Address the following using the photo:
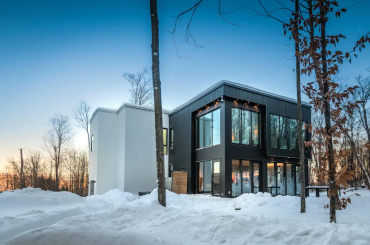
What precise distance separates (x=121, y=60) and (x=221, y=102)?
24.1ft

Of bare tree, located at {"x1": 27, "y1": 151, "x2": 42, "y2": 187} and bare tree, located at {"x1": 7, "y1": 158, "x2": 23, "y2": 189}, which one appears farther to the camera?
bare tree, located at {"x1": 7, "y1": 158, "x2": 23, "y2": 189}

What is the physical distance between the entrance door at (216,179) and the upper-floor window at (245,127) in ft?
4.90

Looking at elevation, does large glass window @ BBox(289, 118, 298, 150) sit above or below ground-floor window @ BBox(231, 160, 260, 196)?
above

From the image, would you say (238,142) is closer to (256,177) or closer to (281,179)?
(256,177)

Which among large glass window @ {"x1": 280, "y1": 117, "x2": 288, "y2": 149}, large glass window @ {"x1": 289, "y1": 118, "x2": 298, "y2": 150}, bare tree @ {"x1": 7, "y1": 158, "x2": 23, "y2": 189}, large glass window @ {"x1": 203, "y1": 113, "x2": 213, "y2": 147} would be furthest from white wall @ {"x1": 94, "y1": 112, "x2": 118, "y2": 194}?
bare tree @ {"x1": 7, "y1": 158, "x2": 23, "y2": 189}

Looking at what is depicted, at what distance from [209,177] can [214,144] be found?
1872mm

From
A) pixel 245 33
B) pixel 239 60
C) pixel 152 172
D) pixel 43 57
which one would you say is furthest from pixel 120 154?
pixel 245 33

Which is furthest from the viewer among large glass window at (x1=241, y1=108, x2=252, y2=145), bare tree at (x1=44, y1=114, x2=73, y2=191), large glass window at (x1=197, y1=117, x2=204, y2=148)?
bare tree at (x1=44, y1=114, x2=73, y2=191)

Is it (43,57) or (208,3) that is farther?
(43,57)

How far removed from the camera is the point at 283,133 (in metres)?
15.0

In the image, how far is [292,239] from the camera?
136 inches

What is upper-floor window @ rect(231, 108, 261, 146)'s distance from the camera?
13071mm

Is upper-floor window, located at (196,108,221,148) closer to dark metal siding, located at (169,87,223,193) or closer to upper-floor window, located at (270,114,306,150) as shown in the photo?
dark metal siding, located at (169,87,223,193)

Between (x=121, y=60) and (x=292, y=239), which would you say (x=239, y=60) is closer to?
(x=121, y=60)
